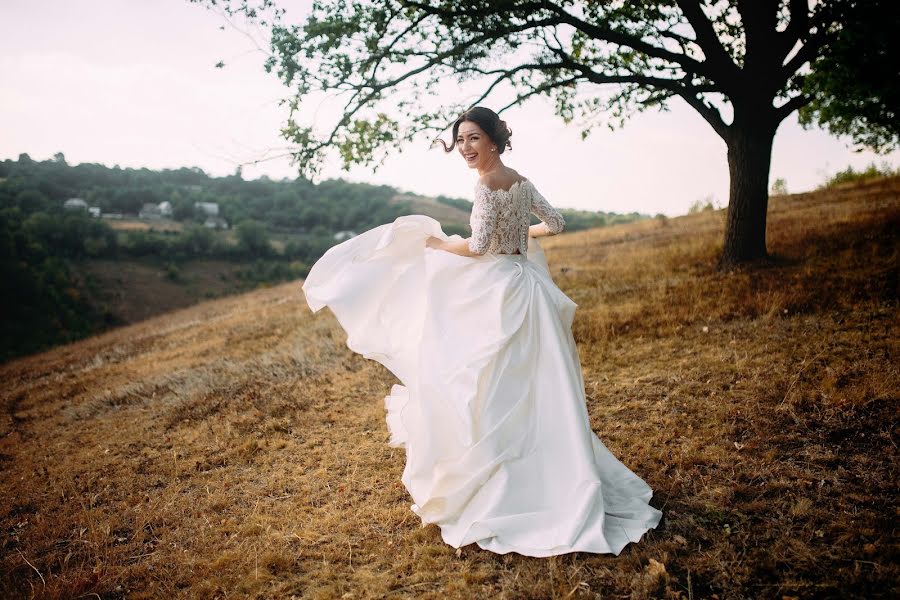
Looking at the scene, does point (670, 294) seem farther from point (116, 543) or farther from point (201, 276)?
point (201, 276)

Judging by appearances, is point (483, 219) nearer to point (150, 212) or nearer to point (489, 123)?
point (489, 123)

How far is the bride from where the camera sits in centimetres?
358

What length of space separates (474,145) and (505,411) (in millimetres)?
2095

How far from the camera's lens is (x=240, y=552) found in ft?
13.5

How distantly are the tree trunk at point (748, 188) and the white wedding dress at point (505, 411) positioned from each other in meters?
6.54

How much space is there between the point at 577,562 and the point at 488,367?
1436mm

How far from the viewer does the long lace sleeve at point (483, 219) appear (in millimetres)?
3932

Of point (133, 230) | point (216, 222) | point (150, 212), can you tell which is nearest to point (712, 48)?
point (133, 230)

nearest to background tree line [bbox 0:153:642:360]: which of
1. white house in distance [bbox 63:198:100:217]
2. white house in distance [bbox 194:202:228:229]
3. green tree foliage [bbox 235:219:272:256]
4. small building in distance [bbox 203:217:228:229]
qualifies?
green tree foliage [bbox 235:219:272:256]

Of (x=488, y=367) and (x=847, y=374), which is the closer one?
(x=488, y=367)

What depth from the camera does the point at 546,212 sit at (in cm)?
430

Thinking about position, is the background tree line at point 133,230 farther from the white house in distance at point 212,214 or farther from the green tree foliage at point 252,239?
the white house in distance at point 212,214

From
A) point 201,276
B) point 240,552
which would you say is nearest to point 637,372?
point 240,552

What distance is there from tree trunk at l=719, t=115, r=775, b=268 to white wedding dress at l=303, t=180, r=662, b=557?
6537 millimetres
